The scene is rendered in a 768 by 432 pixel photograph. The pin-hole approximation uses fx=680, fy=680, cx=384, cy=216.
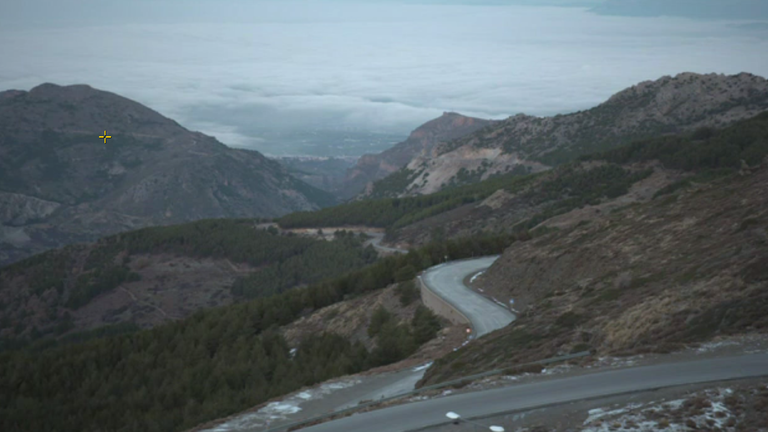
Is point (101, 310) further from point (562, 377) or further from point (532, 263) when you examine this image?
point (562, 377)

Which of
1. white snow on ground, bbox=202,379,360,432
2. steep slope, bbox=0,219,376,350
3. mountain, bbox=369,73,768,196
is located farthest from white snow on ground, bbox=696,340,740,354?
mountain, bbox=369,73,768,196

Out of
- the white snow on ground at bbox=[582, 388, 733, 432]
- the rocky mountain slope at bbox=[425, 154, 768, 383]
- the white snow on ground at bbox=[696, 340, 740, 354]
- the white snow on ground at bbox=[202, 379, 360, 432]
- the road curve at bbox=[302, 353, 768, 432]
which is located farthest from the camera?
the rocky mountain slope at bbox=[425, 154, 768, 383]

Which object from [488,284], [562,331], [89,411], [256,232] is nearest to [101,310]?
[256,232]

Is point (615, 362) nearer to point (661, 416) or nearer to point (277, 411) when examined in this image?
point (661, 416)

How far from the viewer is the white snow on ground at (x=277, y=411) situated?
26.0 metres

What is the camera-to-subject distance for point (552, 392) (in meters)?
21.7

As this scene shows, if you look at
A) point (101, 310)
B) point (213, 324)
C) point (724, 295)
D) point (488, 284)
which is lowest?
point (101, 310)

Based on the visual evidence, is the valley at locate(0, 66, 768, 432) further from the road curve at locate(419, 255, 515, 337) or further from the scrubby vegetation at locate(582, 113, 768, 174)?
the scrubby vegetation at locate(582, 113, 768, 174)

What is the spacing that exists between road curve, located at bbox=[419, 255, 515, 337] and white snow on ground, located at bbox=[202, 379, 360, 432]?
1166 centimetres

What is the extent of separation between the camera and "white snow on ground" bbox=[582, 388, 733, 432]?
56.7 feet

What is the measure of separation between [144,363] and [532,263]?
35.2 meters

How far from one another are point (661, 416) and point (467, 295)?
3292cm

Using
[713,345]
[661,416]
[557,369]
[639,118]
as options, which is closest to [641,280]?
[713,345]

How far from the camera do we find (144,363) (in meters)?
60.5
